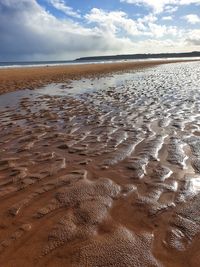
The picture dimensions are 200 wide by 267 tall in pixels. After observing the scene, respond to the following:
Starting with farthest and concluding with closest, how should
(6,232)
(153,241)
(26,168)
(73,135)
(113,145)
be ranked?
(73,135), (113,145), (26,168), (6,232), (153,241)

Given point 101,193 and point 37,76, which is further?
point 37,76

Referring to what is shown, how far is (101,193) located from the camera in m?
4.03

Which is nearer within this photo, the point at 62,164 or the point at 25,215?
the point at 25,215

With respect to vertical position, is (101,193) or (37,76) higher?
(101,193)

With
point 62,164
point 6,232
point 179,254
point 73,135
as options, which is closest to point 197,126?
point 73,135

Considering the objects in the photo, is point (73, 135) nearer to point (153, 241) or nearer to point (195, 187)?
point (195, 187)

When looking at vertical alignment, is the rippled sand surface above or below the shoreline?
above

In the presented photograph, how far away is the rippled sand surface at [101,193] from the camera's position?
286 centimetres

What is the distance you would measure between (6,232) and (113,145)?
330cm

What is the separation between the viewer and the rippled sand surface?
286cm

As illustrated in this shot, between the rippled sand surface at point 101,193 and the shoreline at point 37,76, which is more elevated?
the rippled sand surface at point 101,193

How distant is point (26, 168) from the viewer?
5.05m

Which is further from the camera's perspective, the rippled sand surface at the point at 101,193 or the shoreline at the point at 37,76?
the shoreline at the point at 37,76

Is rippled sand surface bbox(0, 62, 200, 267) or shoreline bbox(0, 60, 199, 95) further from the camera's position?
shoreline bbox(0, 60, 199, 95)
